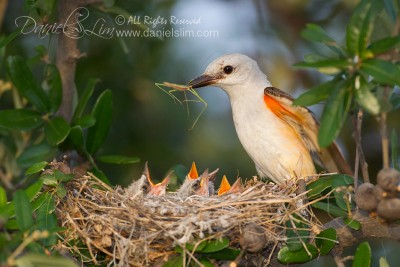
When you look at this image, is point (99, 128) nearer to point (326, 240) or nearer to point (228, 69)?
point (228, 69)

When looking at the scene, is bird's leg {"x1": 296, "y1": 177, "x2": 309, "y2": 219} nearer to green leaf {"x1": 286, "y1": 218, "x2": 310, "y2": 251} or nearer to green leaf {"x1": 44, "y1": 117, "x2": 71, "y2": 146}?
green leaf {"x1": 286, "y1": 218, "x2": 310, "y2": 251}

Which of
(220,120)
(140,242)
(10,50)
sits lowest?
(220,120)

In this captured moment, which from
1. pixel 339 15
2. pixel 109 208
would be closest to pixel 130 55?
pixel 339 15

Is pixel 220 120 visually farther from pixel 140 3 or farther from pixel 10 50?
pixel 10 50

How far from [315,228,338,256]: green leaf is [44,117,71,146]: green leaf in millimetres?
1887

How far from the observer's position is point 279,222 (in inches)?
182

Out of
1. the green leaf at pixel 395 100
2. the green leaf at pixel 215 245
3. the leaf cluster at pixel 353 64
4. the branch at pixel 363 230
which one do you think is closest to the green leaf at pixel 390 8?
the leaf cluster at pixel 353 64

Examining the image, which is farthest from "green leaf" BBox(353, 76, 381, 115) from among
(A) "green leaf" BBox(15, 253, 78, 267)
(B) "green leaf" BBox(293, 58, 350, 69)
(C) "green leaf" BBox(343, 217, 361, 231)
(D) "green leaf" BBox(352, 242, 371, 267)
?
(A) "green leaf" BBox(15, 253, 78, 267)

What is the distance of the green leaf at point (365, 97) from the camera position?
3.67 m

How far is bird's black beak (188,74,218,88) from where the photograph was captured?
5888 mm

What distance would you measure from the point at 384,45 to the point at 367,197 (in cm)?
73

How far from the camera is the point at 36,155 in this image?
17.7 ft

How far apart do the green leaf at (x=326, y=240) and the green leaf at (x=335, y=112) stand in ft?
2.39

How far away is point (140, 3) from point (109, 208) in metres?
2.93
